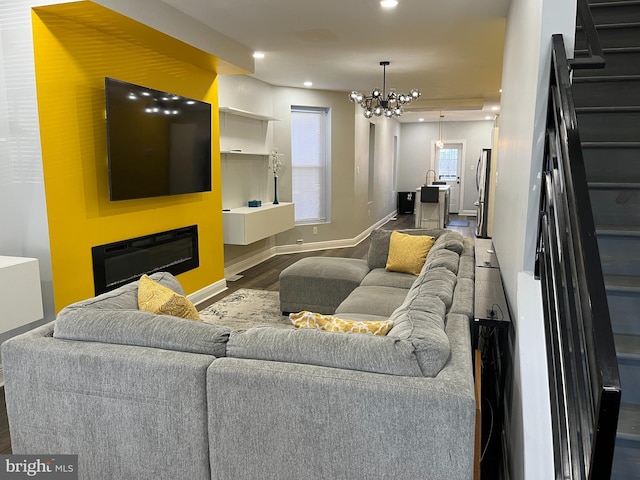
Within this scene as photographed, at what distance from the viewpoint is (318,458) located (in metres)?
1.75

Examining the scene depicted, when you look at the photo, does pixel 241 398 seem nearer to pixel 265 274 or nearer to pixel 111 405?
pixel 111 405

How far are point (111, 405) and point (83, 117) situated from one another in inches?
93.9

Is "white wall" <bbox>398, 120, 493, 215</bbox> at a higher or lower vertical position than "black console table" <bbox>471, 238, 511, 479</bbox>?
higher

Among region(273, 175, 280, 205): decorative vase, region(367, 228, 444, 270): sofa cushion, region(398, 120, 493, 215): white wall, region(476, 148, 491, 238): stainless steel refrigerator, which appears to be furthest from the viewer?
region(398, 120, 493, 215): white wall

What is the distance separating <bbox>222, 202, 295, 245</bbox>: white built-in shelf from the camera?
19.6ft

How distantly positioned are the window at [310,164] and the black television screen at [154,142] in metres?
2.91

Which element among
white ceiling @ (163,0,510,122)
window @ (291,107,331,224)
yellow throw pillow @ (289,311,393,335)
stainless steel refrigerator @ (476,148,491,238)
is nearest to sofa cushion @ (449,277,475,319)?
yellow throw pillow @ (289,311,393,335)

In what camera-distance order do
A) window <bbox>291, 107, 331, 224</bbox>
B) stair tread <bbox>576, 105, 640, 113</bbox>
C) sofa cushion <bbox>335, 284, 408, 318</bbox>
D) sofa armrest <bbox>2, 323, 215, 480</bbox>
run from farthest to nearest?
window <bbox>291, 107, 331, 224</bbox>, sofa cushion <bbox>335, 284, 408, 318</bbox>, stair tread <bbox>576, 105, 640, 113</bbox>, sofa armrest <bbox>2, 323, 215, 480</bbox>

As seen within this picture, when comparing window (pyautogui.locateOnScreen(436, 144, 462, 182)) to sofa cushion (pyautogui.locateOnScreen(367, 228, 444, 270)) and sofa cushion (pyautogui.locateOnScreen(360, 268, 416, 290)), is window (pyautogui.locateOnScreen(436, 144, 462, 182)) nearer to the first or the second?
sofa cushion (pyautogui.locateOnScreen(367, 228, 444, 270))

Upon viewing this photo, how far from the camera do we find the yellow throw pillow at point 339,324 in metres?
2.04

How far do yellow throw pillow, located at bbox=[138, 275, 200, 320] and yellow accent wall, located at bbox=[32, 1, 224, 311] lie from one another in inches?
51.1

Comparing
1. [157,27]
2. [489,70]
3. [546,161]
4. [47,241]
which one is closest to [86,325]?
[47,241]

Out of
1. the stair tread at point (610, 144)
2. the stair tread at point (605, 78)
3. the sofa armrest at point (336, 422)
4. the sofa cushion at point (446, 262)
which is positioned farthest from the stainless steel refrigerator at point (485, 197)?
the sofa armrest at point (336, 422)

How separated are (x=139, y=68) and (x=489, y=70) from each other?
14.1ft
